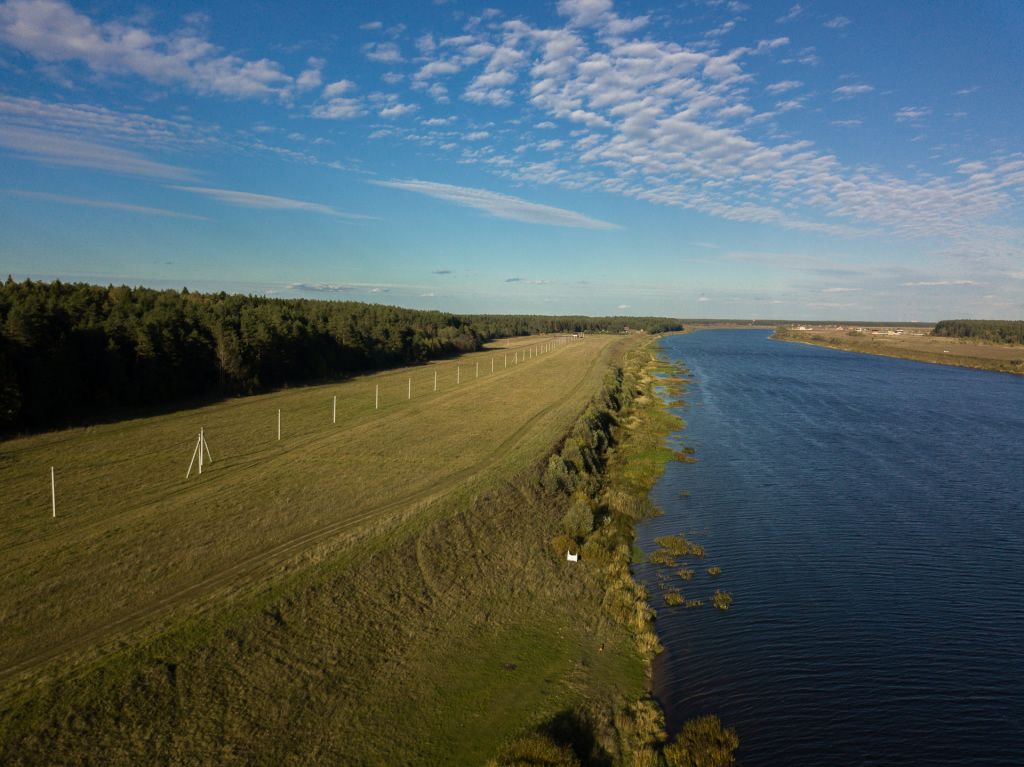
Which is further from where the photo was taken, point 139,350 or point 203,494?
point 139,350

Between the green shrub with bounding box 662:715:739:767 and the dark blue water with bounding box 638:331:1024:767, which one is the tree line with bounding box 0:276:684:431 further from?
the green shrub with bounding box 662:715:739:767

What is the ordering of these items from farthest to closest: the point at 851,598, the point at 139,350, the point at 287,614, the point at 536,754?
1. the point at 139,350
2. the point at 851,598
3. the point at 287,614
4. the point at 536,754

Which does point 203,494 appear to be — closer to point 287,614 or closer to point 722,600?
point 287,614

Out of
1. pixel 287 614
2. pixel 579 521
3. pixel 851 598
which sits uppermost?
pixel 287 614

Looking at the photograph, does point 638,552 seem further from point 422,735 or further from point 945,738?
point 422,735

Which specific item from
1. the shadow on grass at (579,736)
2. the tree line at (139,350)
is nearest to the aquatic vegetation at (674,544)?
the shadow on grass at (579,736)

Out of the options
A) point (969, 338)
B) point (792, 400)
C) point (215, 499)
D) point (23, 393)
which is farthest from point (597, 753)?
point (969, 338)

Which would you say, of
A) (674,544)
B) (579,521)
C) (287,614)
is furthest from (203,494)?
(674,544)
